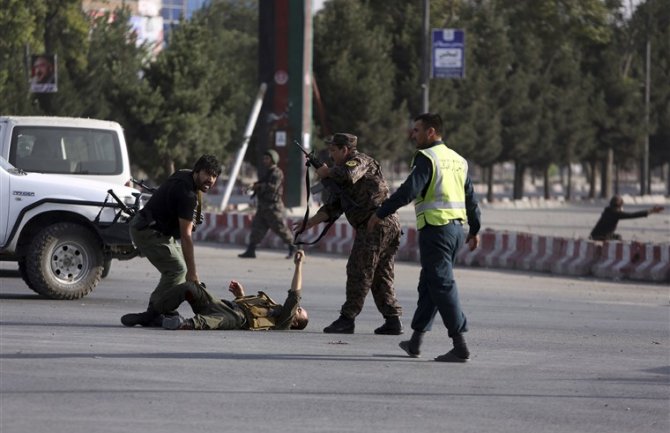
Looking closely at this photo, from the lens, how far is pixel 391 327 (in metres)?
13.6

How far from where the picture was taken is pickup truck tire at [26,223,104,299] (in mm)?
15711

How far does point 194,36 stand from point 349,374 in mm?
34832

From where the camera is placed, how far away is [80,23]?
42.0 m

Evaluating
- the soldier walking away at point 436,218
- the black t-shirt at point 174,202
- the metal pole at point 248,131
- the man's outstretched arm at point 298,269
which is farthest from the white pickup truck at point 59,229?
the metal pole at point 248,131

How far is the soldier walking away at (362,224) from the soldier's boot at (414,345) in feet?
4.74

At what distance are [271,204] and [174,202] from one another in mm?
11864

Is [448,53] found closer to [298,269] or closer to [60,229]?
[60,229]

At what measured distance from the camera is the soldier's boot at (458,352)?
11.6 metres

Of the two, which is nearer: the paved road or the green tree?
the paved road

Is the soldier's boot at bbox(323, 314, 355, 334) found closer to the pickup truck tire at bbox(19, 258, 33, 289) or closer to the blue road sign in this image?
the pickup truck tire at bbox(19, 258, 33, 289)

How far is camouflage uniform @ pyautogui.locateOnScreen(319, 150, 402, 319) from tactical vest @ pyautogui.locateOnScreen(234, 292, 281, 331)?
658mm

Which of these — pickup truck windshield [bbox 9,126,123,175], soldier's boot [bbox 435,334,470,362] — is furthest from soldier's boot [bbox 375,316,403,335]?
pickup truck windshield [bbox 9,126,123,175]

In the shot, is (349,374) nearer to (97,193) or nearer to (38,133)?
(97,193)

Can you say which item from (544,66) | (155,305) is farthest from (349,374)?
(544,66)
